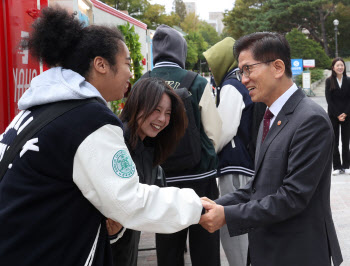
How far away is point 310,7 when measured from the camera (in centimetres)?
5097

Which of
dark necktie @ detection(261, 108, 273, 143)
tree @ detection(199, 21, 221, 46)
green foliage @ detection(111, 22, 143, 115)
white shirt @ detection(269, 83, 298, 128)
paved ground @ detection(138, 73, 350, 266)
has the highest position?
tree @ detection(199, 21, 221, 46)

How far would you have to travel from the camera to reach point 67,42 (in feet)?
6.73

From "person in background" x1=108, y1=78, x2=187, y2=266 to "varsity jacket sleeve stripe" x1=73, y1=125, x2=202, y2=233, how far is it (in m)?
0.81

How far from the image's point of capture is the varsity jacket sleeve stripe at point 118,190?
183cm

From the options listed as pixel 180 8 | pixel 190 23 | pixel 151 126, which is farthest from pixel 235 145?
pixel 180 8

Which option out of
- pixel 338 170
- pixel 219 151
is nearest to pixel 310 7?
pixel 338 170

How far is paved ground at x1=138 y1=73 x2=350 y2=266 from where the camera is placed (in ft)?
16.3

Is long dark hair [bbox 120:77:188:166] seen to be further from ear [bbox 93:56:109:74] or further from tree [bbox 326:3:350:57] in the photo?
tree [bbox 326:3:350:57]

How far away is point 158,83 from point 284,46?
0.96 meters

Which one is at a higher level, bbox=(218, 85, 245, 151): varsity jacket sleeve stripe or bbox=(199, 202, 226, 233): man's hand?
bbox=(218, 85, 245, 151): varsity jacket sleeve stripe

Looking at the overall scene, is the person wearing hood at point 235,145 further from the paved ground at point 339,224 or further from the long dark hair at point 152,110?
the long dark hair at point 152,110

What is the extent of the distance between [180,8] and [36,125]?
12489 cm

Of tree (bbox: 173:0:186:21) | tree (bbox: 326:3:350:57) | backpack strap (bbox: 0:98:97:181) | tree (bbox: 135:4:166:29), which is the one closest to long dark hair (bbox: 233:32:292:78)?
backpack strap (bbox: 0:98:97:181)

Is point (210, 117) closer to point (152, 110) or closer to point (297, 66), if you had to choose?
point (152, 110)
